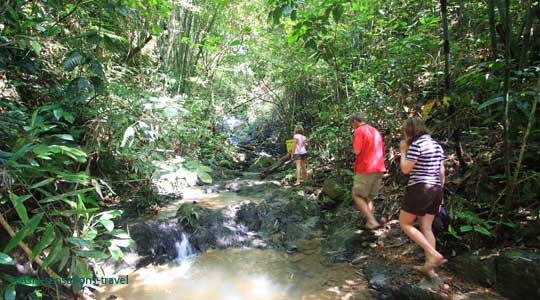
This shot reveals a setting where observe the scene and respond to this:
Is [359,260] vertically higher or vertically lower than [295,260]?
higher

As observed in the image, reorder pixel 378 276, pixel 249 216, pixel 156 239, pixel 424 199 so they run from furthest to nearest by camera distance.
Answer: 1. pixel 249 216
2. pixel 156 239
3. pixel 378 276
4. pixel 424 199

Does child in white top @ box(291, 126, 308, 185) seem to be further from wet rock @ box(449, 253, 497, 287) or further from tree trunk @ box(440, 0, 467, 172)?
wet rock @ box(449, 253, 497, 287)

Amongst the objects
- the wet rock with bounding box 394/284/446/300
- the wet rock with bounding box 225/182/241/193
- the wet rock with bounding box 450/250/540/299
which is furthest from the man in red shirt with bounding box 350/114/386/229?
the wet rock with bounding box 225/182/241/193

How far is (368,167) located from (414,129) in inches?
47.0

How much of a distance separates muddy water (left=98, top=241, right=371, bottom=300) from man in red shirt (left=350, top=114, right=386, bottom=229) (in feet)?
2.93

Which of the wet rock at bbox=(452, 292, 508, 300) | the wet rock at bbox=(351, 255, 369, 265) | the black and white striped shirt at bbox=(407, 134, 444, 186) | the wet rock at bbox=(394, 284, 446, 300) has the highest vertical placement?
the black and white striped shirt at bbox=(407, 134, 444, 186)

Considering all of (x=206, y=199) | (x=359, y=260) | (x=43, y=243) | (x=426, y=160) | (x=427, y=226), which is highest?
(x=426, y=160)

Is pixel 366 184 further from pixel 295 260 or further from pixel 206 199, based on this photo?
pixel 206 199

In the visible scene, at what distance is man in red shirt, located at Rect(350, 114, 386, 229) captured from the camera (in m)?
4.17

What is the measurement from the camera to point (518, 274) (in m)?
2.63

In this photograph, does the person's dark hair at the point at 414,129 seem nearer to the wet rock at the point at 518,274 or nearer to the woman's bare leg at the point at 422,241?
the woman's bare leg at the point at 422,241

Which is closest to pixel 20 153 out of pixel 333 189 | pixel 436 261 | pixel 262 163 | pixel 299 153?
pixel 436 261

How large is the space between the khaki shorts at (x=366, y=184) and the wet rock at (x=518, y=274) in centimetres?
166

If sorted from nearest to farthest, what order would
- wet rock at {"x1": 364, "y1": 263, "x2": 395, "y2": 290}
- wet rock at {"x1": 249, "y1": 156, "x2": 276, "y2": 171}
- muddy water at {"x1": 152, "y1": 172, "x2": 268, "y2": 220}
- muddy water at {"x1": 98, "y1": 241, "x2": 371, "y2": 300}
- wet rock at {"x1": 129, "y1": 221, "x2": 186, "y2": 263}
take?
wet rock at {"x1": 364, "y1": 263, "x2": 395, "y2": 290} < muddy water at {"x1": 98, "y1": 241, "x2": 371, "y2": 300} < wet rock at {"x1": 129, "y1": 221, "x2": 186, "y2": 263} < muddy water at {"x1": 152, "y1": 172, "x2": 268, "y2": 220} < wet rock at {"x1": 249, "y1": 156, "x2": 276, "y2": 171}
